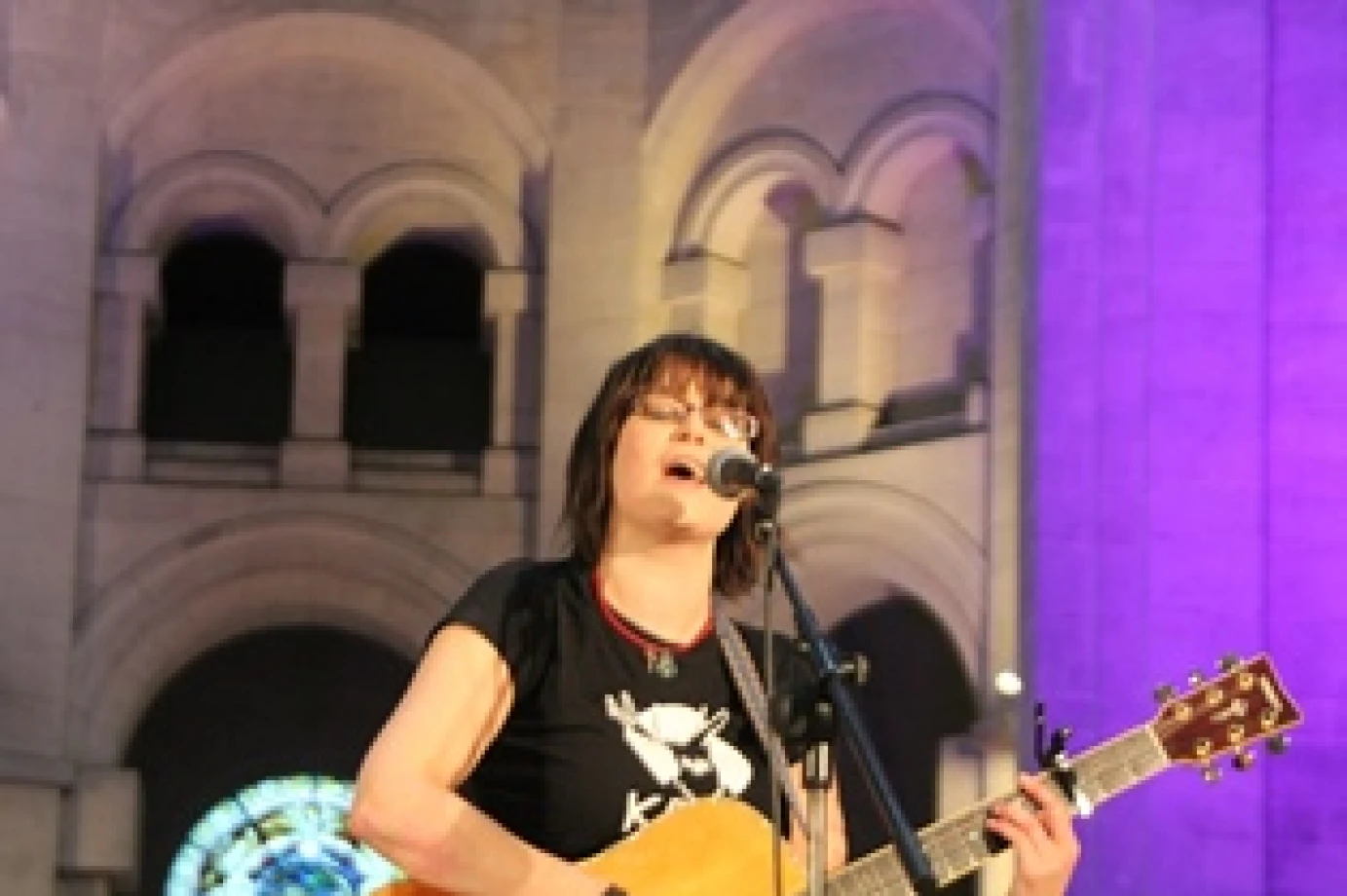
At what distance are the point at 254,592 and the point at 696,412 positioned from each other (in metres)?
8.90

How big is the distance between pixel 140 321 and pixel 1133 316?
5633mm

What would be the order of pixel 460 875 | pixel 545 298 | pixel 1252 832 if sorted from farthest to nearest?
pixel 545 298, pixel 1252 832, pixel 460 875

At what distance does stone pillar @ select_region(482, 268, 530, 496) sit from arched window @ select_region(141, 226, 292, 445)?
0.98 meters

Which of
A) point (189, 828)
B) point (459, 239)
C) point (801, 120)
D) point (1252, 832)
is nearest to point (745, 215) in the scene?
point (801, 120)

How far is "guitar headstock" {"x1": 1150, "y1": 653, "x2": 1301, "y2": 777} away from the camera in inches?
160

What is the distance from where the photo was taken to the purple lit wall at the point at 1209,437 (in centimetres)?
794

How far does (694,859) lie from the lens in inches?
137

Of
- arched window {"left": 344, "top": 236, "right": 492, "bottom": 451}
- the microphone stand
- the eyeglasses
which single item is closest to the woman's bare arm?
the microphone stand

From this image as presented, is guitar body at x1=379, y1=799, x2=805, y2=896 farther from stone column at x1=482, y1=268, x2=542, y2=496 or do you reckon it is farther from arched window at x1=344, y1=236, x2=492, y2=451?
arched window at x1=344, y1=236, x2=492, y2=451

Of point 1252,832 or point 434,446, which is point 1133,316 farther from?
point 434,446

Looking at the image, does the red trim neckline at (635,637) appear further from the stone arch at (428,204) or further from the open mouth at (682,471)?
the stone arch at (428,204)

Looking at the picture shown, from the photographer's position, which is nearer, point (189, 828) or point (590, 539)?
point (590, 539)

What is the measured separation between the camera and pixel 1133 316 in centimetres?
822

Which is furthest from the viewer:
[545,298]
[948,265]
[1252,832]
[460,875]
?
[545,298]
